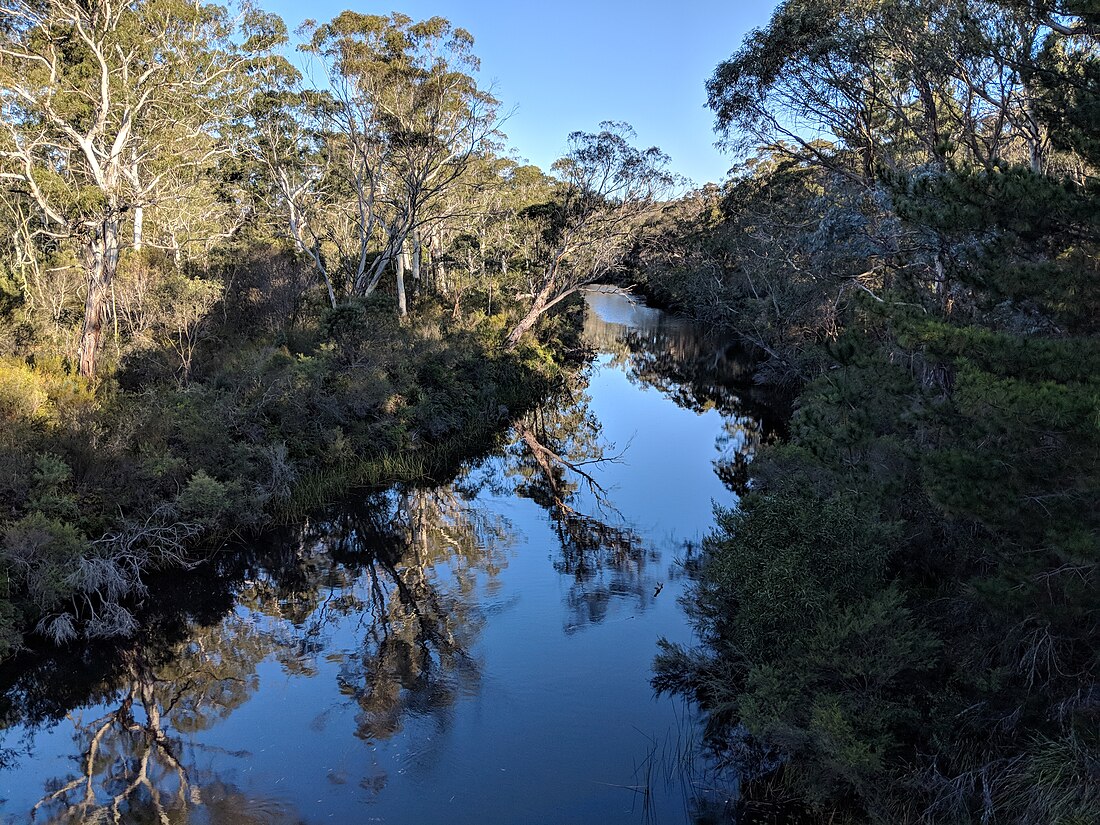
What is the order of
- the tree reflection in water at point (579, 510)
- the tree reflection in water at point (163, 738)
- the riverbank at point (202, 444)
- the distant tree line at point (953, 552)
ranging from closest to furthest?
the distant tree line at point (953, 552), the tree reflection in water at point (163, 738), the riverbank at point (202, 444), the tree reflection in water at point (579, 510)

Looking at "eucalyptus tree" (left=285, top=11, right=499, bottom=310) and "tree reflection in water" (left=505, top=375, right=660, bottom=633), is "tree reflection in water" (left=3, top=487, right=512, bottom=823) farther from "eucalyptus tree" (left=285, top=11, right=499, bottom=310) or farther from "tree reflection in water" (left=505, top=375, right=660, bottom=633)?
"eucalyptus tree" (left=285, top=11, right=499, bottom=310)

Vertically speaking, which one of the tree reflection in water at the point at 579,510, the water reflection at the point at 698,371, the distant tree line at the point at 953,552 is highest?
the water reflection at the point at 698,371

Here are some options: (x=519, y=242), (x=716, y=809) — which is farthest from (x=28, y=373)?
(x=519, y=242)

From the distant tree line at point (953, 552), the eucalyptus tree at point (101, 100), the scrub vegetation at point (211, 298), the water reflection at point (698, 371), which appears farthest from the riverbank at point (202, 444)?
the distant tree line at point (953, 552)

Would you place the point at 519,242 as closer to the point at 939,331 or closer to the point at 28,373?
the point at 28,373

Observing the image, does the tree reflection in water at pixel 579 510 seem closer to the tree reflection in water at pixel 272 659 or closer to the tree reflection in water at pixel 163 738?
→ the tree reflection in water at pixel 272 659

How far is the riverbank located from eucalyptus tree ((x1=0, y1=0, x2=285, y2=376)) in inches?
128

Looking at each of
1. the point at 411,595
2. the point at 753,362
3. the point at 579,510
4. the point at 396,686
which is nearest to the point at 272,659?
the point at 396,686

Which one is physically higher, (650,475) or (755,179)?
(755,179)

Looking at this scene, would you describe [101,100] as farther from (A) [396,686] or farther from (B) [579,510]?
(A) [396,686]

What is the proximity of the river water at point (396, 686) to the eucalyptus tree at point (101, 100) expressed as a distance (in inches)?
310

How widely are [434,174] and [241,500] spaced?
722 inches

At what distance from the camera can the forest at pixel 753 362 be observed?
614cm

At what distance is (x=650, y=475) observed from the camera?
1980 cm
